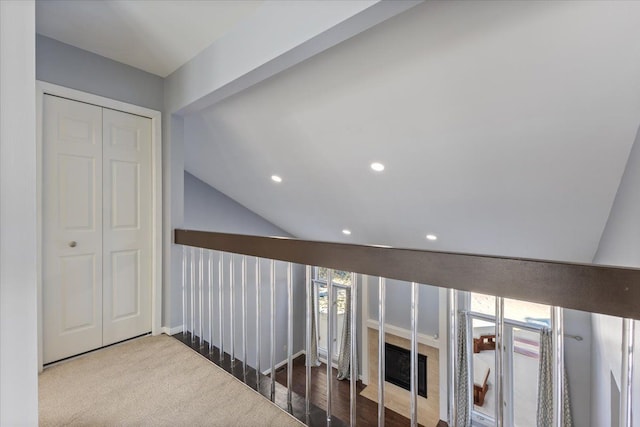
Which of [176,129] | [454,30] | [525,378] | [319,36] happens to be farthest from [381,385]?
[525,378]

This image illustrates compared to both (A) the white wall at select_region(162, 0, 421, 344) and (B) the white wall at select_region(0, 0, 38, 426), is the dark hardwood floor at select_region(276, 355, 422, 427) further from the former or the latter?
(B) the white wall at select_region(0, 0, 38, 426)

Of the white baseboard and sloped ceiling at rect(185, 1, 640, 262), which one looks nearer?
sloped ceiling at rect(185, 1, 640, 262)

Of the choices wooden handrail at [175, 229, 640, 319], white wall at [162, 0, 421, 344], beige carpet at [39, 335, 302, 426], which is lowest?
beige carpet at [39, 335, 302, 426]

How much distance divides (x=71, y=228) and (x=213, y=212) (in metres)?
3.06

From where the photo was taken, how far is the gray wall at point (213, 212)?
4.82m

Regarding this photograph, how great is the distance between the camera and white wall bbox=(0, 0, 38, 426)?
1.45ft

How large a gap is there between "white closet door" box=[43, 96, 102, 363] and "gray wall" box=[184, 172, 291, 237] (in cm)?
253

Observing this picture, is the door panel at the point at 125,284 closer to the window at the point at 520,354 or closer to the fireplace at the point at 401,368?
the window at the point at 520,354

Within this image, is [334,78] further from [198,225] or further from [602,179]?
[198,225]

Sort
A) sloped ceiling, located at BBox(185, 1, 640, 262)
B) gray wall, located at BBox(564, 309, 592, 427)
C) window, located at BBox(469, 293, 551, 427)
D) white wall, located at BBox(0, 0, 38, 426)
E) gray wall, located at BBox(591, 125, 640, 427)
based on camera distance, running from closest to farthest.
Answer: white wall, located at BBox(0, 0, 38, 426) → sloped ceiling, located at BBox(185, 1, 640, 262) → gray wall, located at BBox(591, 125, 640, 427) → gray wall, located at BBox(564, 309, 592, 427) → window, located at BBox(469, 293, 551, 427)

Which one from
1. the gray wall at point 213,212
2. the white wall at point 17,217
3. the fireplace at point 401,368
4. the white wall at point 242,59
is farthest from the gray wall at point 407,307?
the white wall at point 17,217

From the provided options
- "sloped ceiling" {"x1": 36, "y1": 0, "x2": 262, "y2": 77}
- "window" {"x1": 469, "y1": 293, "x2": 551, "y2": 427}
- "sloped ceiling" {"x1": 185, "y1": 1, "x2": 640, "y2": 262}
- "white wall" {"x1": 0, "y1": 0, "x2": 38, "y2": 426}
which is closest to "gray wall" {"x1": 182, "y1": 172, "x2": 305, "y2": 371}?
"sloped ceiling" {"x1": 185, "y1": 1, "x2": 640, "y2": 262}

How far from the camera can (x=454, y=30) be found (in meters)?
1.61

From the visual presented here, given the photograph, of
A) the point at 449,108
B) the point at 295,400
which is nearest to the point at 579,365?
the point at 449,108
